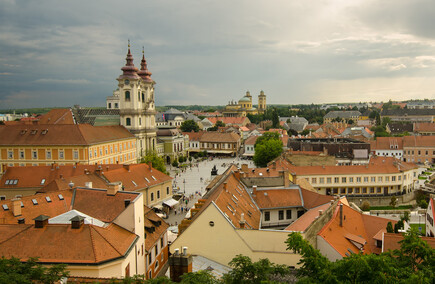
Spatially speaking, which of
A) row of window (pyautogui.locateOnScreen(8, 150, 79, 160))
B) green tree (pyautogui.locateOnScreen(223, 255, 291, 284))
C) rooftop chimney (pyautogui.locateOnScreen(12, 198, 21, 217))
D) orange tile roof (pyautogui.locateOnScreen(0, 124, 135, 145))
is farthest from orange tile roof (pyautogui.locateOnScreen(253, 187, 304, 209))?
row of window (pyautogui.locateOnScreen(8, 150, 79, 160))

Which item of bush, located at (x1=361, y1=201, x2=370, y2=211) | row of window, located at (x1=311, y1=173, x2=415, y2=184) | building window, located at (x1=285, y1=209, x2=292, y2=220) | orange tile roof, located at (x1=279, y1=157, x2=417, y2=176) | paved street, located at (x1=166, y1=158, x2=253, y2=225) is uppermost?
orange tile roof, located at (x1=279, y1=157, x2=417, y2=176)

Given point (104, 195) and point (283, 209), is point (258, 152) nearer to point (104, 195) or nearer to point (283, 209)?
point (283, 209)

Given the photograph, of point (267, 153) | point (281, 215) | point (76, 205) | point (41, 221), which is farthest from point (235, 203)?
point (267, 153)

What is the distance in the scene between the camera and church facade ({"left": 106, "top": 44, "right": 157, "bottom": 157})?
7412cm

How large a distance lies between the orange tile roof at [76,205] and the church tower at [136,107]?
52.1 m

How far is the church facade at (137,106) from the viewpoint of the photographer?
7412 cm

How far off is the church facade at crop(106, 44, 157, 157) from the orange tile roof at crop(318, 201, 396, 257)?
55186mm

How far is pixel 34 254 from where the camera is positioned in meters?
15.0

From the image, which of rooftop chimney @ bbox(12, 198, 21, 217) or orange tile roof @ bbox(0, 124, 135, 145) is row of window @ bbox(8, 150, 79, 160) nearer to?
orange tile roof @ bbox(0, 124, 135, 145)

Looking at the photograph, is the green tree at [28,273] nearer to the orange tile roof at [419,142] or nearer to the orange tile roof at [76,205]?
the orange tile roof at [76,205]

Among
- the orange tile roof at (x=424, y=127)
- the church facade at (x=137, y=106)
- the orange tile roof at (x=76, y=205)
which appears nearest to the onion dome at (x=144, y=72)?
the church facade at (x=137, y=106)

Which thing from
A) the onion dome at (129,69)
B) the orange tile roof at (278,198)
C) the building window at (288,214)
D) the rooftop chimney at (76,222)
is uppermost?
the onion dome at (129,69)

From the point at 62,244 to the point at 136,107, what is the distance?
61.2 m

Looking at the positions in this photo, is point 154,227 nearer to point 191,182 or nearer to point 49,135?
point 191,182
